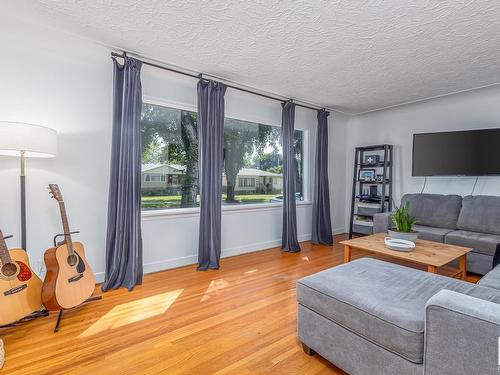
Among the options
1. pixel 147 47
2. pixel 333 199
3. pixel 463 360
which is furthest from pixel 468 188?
pixel 147 47

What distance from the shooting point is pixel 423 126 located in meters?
4.23

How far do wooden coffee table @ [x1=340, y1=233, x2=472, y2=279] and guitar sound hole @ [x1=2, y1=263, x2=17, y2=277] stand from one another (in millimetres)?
2863

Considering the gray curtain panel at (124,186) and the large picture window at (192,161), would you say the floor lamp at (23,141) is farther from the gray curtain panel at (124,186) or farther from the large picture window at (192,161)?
the large picture window at (192,161)

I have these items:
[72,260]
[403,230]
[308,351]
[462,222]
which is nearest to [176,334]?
[308,351]

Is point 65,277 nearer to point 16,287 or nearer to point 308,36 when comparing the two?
point 16,287

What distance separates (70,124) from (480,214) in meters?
4.76

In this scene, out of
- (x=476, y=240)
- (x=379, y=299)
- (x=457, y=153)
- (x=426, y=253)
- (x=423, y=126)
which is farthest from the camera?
(x=423, y=126)

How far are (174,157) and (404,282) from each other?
267 centimetres

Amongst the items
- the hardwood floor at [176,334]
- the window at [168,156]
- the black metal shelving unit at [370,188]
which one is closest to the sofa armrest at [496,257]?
the black metal shelving unit at [370,188]

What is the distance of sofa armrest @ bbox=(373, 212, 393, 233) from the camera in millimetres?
3705

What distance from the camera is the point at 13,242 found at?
2223mm

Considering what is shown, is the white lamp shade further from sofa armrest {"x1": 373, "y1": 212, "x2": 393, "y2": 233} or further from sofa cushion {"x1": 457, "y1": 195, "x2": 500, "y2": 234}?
sofa cushion {"x1": 457, "y1": 195, "x2": 500, "y2": 234}

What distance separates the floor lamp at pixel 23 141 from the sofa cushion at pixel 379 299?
2133 mm

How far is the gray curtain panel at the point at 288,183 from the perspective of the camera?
391 cm
